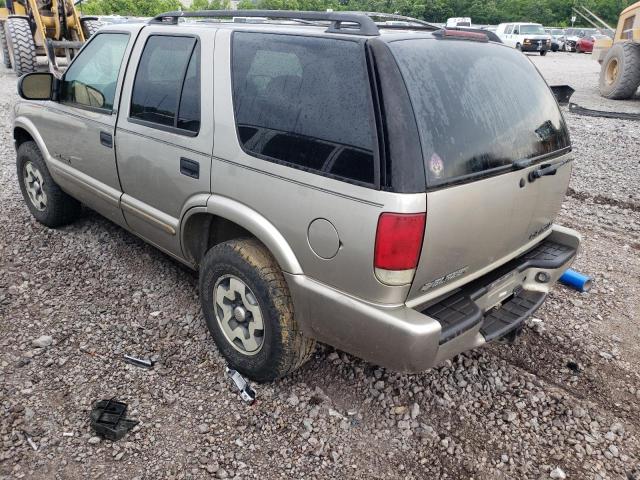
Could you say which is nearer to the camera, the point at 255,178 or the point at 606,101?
the point at 255,178

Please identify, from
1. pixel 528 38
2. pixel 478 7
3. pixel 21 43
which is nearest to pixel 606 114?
pixel 21 43

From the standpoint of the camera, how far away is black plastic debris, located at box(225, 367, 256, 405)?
112 inches

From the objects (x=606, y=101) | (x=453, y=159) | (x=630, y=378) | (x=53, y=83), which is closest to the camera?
(x=453, y=159)

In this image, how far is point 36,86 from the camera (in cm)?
399

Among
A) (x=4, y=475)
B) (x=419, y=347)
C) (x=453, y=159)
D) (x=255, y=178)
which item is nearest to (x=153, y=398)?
(x=4, y=475)

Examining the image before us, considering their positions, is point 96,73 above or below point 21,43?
above

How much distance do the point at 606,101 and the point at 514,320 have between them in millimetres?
12294

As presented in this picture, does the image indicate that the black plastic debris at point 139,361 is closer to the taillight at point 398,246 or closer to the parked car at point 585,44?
the taillight at point 398,246

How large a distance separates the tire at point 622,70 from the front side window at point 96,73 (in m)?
12.6

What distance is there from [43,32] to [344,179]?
12.2m

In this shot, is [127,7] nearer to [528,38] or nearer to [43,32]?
[528,38]

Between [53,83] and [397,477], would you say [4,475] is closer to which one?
[397,477]

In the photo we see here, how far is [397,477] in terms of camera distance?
2428mm

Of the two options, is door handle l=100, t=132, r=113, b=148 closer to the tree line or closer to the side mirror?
the side mirror
